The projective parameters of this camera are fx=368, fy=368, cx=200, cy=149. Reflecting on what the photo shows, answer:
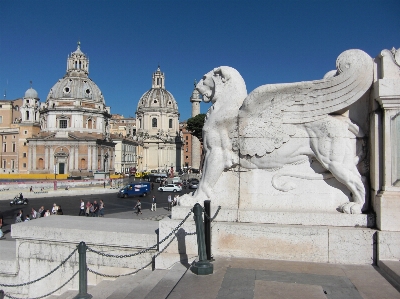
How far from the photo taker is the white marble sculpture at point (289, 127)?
4.15m

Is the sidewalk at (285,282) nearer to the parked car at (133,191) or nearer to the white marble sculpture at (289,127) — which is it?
the white marble sculpture at (289,127)

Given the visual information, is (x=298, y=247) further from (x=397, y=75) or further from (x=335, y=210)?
(x=397, y=75)

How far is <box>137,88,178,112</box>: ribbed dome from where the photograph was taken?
260 feet

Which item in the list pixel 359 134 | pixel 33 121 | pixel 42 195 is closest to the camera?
pixel 359 134

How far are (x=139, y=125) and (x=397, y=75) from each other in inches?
3086

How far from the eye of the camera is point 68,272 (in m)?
4.81

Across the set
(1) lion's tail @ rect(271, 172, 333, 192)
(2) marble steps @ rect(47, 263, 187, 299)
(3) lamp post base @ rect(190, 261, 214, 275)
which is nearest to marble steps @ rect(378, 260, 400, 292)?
(1) lion's tail @ rect(271, 172, 333, 192)

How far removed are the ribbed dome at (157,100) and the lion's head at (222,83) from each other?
7449 cm

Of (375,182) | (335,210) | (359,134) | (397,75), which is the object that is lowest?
(335,210)

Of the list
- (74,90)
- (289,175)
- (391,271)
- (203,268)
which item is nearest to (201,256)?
(203,268)

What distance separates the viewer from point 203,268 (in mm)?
A: 3539

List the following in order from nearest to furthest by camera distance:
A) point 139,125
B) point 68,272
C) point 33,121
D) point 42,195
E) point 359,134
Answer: point 359,134 < point 68,272 < point 42,195 < point 33,121 < point 139,125

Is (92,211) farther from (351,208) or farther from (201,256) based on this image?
(351,208)

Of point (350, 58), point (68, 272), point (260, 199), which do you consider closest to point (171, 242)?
point (260, 199)
